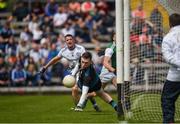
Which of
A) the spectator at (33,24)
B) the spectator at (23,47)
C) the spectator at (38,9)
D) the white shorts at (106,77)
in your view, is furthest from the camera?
the spectator at (38,9)

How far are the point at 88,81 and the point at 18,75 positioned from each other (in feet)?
38.0

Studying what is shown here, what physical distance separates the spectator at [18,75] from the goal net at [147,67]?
7.13 metres

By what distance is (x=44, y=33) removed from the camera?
30.4m

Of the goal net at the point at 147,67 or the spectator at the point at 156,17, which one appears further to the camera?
the spectator at the point at 156,17

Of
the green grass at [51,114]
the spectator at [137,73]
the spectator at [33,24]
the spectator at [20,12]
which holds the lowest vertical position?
the green grass at [51,114]

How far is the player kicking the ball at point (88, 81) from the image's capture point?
16953 millimetres

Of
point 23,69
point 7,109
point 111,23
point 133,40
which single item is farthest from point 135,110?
point 111,23

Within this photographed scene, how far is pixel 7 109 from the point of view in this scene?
19.2m

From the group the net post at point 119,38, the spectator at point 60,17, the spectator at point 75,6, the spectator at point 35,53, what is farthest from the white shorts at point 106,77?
the spectator at point 75,6

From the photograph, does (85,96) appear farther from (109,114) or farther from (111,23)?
(111,23)

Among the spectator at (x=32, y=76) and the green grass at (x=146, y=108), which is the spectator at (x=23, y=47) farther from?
the green grass at (x=146, y=108)

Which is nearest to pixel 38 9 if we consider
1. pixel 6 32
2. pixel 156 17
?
pixel 6 32

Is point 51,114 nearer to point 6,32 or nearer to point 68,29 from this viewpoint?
point 68,29

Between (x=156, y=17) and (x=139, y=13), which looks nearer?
(x=156, y=17)
